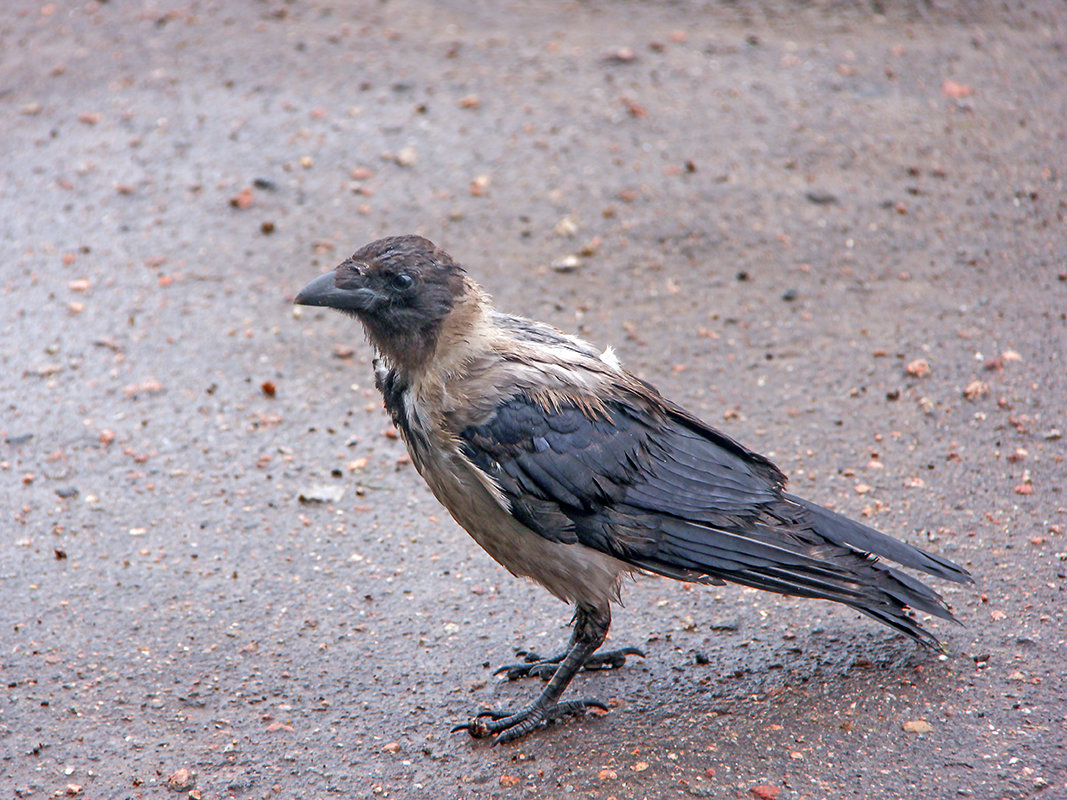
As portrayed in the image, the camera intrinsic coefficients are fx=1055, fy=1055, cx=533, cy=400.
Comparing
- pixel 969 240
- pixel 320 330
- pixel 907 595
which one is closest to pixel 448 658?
pixel 907 595

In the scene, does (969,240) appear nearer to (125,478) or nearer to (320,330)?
(320,330)

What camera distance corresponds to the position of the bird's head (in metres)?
3.95

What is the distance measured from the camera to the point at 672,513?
3818mm

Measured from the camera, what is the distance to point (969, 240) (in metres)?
6.80

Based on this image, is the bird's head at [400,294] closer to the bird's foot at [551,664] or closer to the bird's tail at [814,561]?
the bird's tail at [814,561]

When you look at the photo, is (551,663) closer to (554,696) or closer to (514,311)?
(554,696)

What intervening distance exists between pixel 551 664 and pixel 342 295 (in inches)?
66.4

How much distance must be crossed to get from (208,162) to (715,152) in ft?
12.0

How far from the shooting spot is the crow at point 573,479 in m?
3.76

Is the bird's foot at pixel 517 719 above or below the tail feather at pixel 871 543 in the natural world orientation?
below

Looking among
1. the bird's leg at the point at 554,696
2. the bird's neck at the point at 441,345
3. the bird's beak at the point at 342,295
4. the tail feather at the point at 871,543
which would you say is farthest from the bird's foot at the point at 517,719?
the bird's beak at the point at 342,295

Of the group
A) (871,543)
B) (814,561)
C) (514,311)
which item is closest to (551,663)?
(814,561)

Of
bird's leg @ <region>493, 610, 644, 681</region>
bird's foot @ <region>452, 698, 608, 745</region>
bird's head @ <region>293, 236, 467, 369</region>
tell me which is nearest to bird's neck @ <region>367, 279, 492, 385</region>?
bird's head @ <region>293, 236, 467, 369</region>

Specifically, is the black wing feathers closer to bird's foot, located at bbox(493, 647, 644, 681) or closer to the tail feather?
the tail feather
